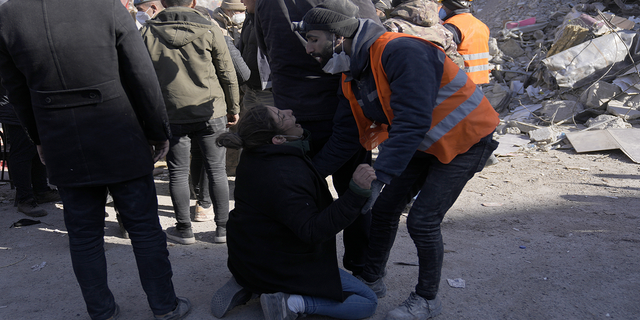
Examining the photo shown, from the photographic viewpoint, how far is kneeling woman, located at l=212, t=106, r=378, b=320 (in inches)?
85.2

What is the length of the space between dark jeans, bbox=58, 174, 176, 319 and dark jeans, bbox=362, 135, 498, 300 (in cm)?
123

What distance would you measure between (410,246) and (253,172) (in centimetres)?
176

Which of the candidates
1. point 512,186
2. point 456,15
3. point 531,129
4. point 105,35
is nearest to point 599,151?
point 531,129

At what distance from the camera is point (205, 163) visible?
11.9 ft

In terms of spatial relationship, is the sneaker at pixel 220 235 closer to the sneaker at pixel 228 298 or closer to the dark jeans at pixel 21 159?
the sneaker at pixel 228 298

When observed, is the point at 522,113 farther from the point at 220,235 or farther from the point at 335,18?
the point at 335,18

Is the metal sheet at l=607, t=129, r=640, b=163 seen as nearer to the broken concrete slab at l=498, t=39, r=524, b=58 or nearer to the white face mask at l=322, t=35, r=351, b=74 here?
the broken concrete slab at l=498, t=39, r=524, b=58

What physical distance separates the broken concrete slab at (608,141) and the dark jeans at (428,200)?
4.44 meters

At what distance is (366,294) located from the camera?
2.49 m

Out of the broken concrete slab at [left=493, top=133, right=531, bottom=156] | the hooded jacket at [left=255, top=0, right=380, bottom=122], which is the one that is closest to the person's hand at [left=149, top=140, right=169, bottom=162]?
the hooded jacket at [left=255, top=0, right=380, bottom=122]

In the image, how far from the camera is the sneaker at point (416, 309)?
2.43 m

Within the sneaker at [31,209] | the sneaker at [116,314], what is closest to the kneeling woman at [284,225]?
the sneaker at [116,314]

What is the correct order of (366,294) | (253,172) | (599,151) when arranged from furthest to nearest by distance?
(599,151) < (366,294) < (253,172)

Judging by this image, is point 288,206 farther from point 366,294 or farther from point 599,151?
point 599,151
